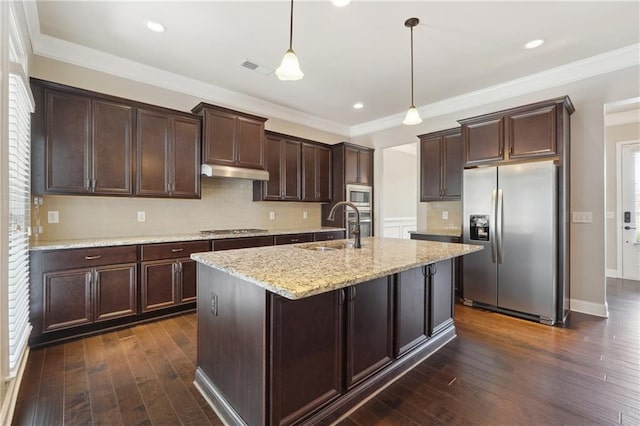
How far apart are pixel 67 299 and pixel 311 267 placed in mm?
2493

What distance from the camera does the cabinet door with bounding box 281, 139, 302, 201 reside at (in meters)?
4.62

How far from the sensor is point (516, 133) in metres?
3.33

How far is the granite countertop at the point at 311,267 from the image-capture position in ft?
4.07

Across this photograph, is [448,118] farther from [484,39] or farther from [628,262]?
[628,262]

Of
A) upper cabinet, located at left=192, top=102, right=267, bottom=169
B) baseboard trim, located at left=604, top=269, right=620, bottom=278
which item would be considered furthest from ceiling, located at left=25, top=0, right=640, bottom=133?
baseboard trim, located at left=604, top=269, right=620, bottom=278

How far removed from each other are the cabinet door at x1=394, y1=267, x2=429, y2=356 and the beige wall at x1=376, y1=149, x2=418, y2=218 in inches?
168

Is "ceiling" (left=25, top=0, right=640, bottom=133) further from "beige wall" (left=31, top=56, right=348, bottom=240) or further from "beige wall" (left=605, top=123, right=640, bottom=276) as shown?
"beige wall" (left=605, top=123, right=640, bottom=276)

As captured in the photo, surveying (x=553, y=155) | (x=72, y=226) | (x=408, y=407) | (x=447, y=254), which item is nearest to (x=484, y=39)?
(x=553, y=155)

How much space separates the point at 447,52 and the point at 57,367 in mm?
4540

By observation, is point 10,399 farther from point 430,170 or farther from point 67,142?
point 430,170

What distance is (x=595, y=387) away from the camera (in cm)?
194

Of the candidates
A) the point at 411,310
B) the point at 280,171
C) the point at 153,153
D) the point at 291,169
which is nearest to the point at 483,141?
the point at 411,310

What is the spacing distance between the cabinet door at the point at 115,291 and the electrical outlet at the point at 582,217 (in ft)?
16.3

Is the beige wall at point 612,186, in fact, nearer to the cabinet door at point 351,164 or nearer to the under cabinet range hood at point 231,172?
the cabinet door at point 351,164
